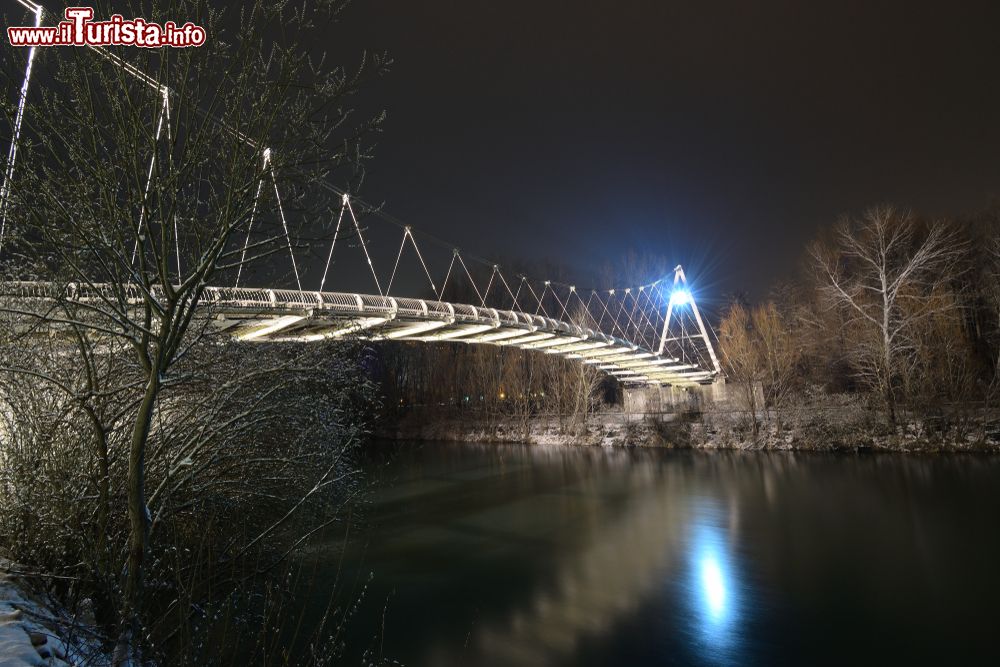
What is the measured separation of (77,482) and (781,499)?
15315 mm

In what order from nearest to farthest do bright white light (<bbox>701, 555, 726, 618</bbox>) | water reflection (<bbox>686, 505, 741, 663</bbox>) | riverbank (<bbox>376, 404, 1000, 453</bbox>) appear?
water reflection (<bbox>686, 505, 741, 663</bbox>)
bright white light (<bbox>701, 555, 726, 618</bbox>)
riverbank (<bbox>376, 404, 1000, 453</bbox>)

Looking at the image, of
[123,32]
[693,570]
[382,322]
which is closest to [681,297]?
[382,322]

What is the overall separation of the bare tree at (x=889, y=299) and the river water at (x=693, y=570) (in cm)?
408

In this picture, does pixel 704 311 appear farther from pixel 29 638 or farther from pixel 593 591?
pixel 29 638

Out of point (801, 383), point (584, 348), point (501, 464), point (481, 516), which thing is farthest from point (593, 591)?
point (801, 383)

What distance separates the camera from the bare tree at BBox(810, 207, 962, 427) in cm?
2053

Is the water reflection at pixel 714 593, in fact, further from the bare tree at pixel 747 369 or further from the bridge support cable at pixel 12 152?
the bare tree at pixel 747 369

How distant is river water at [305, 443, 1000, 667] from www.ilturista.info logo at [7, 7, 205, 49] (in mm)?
3619

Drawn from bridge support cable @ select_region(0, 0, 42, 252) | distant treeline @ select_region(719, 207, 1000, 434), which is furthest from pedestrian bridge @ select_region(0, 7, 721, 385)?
distant treeline @ select_region(719, 207, 1000, 434)

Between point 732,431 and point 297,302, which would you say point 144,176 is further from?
point 732,431

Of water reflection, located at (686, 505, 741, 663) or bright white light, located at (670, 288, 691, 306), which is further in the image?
bright white light, located at (670, 288, 691, 306)

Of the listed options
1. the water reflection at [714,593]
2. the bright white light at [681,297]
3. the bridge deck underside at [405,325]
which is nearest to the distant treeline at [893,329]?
the bridge deck underside at [405,325]

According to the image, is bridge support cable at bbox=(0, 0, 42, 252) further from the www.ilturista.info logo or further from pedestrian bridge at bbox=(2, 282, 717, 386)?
pedestrian bridge at bbox=(2, 282, 717, 386)

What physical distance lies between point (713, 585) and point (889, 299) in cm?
1712
